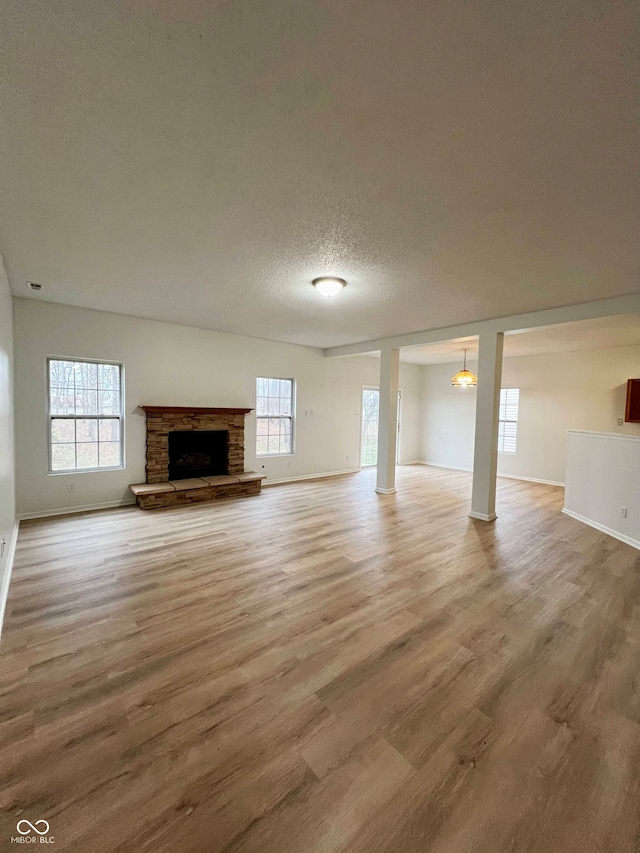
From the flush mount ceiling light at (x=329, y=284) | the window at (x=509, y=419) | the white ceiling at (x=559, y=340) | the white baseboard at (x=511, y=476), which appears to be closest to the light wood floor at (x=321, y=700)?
the flush mount ceiling light at (x=329, y=284)

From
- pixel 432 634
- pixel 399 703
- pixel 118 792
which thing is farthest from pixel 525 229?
pixel 118 792

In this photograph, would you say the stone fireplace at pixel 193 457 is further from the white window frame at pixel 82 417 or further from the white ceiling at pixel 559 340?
the white ceiling at pixel 559 340

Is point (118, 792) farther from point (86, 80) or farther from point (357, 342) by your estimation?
point (357, 342)

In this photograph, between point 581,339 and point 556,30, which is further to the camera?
point 581,339

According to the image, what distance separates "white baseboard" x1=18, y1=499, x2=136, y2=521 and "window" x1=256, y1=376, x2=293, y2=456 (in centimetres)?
252

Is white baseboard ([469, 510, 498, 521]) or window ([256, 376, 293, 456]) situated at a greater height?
window ([256, 376, 293, 456])

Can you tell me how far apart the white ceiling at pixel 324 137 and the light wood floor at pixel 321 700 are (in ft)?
9.12

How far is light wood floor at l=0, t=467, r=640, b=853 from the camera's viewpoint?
4.23 feet

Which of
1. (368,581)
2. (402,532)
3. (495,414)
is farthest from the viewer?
(495,414)

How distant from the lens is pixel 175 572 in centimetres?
318

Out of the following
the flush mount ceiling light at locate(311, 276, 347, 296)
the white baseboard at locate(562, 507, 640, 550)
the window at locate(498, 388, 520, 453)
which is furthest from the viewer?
the window at locate(498, 388, 520, 453)

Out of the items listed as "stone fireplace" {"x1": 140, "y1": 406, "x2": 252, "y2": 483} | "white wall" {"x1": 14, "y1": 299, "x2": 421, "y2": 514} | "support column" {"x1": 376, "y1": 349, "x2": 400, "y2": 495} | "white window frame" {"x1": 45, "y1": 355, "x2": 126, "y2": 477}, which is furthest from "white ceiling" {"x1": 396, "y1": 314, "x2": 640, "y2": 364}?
"white window frame" {"x1": 45, "y1": 355, "x2": 126, "y2": 477}

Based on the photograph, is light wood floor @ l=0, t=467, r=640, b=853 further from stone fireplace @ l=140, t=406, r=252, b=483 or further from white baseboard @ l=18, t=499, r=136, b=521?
stone fireplace @ l=140, t=406, r=252, b=483

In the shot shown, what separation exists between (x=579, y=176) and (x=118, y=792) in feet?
11.6
